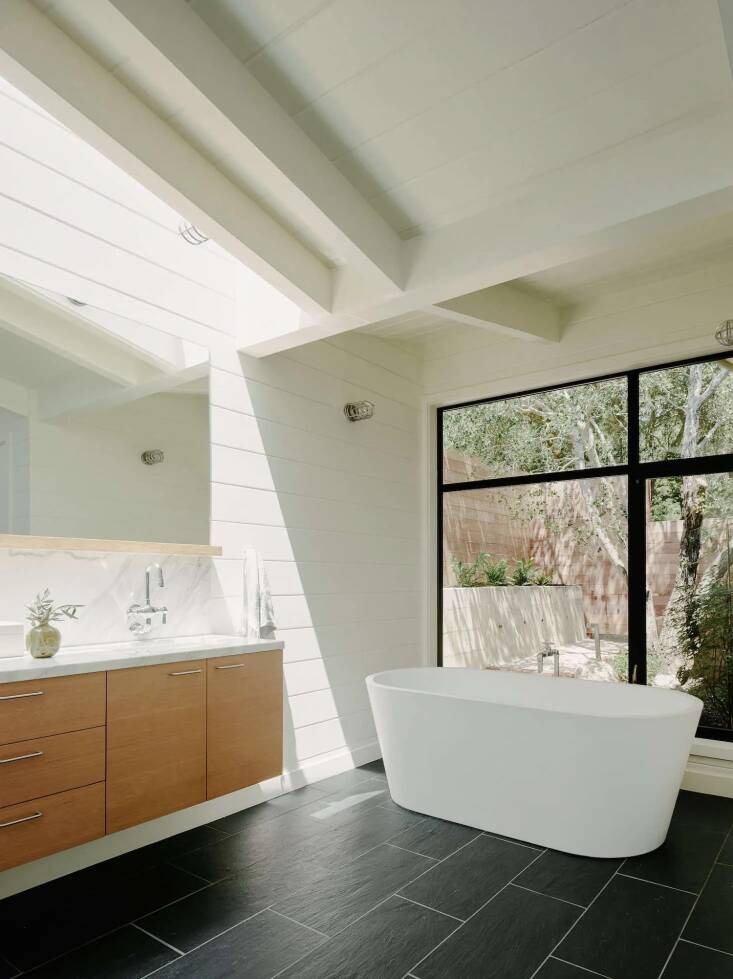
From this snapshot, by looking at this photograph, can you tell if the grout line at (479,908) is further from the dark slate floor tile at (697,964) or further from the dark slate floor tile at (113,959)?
the dark slate floor tile at (113,959)

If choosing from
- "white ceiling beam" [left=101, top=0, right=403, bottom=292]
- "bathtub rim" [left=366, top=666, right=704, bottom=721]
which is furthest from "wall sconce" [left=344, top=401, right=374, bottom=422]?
"bathtub rim" [left=366, top=666, right=704, bottom=721]

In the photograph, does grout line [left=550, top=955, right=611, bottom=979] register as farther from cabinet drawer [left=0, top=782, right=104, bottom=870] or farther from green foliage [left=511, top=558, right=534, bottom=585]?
green foliage [left=511, top=558, right=534, bottom=585]

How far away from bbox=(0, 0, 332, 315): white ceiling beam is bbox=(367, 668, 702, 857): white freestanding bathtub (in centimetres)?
209

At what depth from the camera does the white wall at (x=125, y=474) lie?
2.84 m

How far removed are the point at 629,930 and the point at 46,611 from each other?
241 centimetres

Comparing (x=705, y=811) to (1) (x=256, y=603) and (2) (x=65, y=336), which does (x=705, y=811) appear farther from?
(2) (x=65, y=336)

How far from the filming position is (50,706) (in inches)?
93.8

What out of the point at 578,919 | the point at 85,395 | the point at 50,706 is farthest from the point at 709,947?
the point at 85,395

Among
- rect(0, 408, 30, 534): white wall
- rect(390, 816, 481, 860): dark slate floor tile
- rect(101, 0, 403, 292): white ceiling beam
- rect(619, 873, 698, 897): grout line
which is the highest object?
rect(101, 0, 403, 292): white ceiling beam

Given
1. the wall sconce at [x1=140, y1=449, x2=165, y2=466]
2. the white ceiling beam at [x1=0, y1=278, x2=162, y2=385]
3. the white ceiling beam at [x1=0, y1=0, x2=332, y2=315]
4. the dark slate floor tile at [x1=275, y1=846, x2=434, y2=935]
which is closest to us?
the white ceiling beam at [x1=0, y1=0, x2=332, y2=315]

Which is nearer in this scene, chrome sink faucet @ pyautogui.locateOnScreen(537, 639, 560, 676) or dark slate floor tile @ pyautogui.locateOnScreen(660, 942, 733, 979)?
dark slate floor tile @ pyautogui.locateOnScreen(660, 942, 733, 979)

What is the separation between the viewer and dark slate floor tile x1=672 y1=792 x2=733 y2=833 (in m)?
3.34

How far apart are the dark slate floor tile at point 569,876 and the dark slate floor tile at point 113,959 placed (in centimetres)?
137

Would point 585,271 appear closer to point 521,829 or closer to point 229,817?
point 521,829
